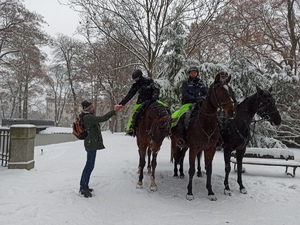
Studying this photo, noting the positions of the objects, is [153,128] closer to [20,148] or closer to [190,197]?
[190,197]

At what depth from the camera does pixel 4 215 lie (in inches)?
174

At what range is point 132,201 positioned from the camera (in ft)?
18.1

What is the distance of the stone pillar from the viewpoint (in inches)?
294

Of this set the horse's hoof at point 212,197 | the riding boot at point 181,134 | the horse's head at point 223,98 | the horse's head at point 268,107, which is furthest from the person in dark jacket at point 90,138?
the horse's head at point 268,107

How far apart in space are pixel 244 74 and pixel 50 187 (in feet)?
34.9

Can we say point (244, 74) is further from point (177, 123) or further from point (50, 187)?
point (50, 187)

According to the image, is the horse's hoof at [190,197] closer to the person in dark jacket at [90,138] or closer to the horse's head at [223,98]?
the horse's head at [223,98]

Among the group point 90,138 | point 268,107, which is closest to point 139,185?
point 90,138

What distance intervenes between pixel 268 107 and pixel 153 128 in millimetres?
2841

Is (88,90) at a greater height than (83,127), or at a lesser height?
greater

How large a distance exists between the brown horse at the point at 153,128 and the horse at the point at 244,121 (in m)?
1.66

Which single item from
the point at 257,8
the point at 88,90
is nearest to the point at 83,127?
the point at 257,8

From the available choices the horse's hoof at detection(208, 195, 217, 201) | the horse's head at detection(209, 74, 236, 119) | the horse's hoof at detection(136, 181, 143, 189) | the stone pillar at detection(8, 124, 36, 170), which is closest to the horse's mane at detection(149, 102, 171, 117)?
the horse's head at detection(209, 74, 236, 119)

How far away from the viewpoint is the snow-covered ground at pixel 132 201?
4614 millimetres
